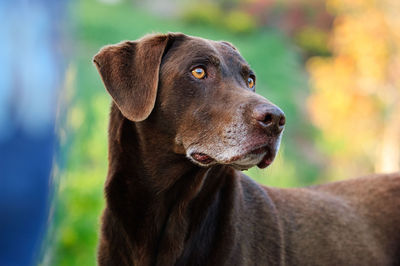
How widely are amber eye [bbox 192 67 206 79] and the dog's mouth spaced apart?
0.41 meters

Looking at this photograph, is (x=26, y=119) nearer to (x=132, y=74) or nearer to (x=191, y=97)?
(x=132, y=74)

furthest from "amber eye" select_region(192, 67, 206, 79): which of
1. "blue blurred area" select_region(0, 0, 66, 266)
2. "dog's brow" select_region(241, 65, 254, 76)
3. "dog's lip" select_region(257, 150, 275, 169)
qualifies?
"blue blurred area" select_region(0, 0, 66, 266)

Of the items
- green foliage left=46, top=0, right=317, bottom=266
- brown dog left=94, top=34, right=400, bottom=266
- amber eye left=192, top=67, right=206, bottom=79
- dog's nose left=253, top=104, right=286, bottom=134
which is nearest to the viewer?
dog's nose left=253, top=104, right=286, bottom=134

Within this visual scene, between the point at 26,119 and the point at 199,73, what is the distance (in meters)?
1.31

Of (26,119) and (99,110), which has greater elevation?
(26,119)

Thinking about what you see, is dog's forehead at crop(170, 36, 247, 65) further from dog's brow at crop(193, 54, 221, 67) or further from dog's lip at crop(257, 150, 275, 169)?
dog's lip at crop(257, 150, 275, 169)

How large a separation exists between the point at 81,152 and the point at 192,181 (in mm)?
5123

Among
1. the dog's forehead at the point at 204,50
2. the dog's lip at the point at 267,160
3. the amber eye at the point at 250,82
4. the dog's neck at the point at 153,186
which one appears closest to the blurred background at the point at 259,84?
the dog's neck at the point at 153,186

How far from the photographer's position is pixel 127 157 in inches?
119

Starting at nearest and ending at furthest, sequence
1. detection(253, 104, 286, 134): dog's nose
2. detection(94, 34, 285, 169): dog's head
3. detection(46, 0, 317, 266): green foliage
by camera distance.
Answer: detection(253, 104, 286, 134): dog's nose < detection(94, 34, 285, 169): dog's head < detection(46, 0, 317, 266): green foliage

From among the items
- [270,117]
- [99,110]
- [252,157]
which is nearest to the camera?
[270,117]

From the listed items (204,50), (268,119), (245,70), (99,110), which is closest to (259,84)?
(99,110)

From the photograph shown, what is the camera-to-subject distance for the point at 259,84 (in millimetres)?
16219

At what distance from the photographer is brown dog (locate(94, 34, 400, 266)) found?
111 inches
